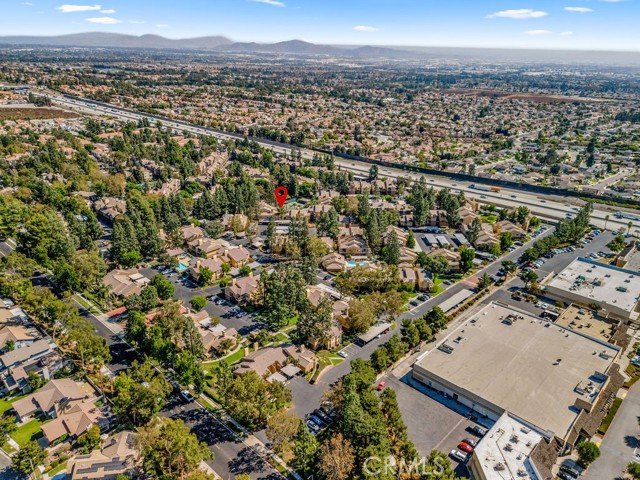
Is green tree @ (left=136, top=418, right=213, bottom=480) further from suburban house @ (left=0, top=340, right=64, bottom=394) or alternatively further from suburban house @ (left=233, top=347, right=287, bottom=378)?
suburban house @ (left=0, top=340, right=64, bottom=394)

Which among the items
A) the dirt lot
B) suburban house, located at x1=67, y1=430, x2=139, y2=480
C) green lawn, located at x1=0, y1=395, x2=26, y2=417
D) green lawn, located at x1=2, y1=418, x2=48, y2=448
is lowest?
green lawn, located at x1=0, y1=395, x2=26, y2=417

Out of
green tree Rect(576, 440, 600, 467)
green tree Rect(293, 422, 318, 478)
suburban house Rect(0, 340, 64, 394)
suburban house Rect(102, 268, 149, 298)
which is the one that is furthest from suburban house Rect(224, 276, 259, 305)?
green tree Rect(576, 440, 600, 467)

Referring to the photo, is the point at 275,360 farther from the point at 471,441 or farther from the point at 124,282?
the point at 124,282

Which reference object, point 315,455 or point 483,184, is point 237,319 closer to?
point 315,455

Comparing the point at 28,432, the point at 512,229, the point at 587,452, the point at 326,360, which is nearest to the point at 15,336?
the point at 28,432

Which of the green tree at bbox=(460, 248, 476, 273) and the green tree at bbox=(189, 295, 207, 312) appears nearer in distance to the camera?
the green tree at bbox=(189, 295, 207, 312)
